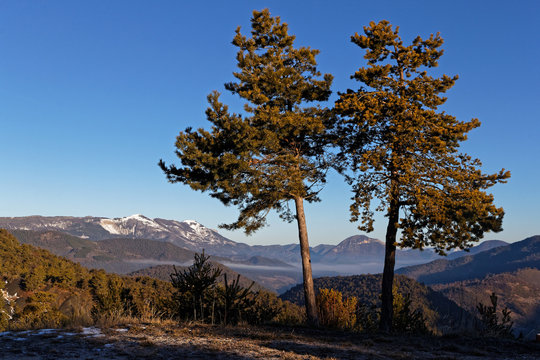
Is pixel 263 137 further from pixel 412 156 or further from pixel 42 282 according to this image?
pixel 42 282

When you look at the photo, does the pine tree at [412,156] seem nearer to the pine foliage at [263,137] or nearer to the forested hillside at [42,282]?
the pine foliage at [263,137]

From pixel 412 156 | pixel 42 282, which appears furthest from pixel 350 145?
pixel 42 282

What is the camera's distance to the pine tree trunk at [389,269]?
659 inches

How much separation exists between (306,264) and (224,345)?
10.1 meters

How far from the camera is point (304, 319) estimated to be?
16.9 metres

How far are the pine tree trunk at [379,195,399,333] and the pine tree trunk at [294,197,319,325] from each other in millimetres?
2756

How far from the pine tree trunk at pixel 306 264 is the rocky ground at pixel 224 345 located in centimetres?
578

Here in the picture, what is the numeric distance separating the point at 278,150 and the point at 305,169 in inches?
58.6

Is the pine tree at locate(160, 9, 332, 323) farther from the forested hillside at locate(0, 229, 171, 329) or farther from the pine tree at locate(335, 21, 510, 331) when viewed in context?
the forested hillside at locate(0, 229, 171, 329)

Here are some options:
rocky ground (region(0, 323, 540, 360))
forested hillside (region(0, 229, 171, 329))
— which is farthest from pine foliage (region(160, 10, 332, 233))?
forested hillside (region(0, 229, 171, 329))

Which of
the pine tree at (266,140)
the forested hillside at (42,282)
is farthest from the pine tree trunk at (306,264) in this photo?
the forested hillside at (42,282)

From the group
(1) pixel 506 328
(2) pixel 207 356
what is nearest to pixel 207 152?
(2) pixel 207 356

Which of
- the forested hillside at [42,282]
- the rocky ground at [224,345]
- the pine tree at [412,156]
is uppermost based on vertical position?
the pine tree at [412,156]

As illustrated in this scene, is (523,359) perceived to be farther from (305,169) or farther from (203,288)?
(305,169)
